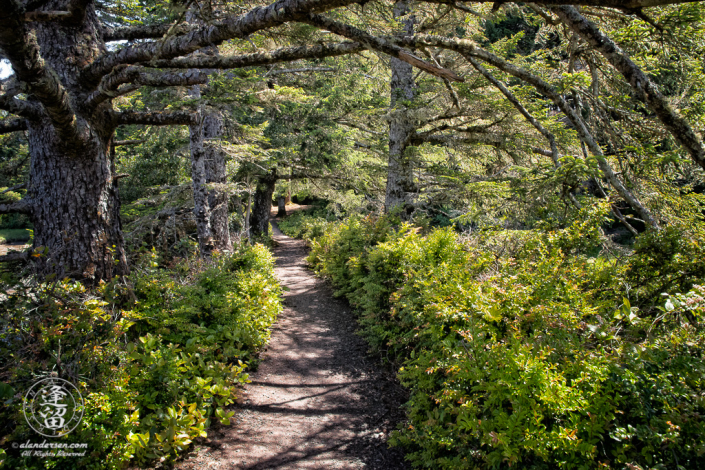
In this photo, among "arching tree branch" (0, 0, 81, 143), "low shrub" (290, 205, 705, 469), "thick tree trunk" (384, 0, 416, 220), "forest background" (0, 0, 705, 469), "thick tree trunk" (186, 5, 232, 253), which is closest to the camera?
"low shrub" (290, 205, 705, 469)

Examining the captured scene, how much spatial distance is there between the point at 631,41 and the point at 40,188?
22.3 ft

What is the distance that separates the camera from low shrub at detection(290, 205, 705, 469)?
1.96 metres

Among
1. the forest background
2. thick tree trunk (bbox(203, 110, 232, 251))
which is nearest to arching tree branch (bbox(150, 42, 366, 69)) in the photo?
the forest background

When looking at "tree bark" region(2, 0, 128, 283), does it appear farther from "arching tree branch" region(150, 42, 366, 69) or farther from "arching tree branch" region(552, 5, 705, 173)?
"arching tree branch" region(552, 5, 705, 173)

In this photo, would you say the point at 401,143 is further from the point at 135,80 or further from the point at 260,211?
the point at 260,211

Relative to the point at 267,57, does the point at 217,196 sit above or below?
below

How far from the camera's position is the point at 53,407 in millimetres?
2520

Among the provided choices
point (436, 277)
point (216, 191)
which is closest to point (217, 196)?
point (216, 191)

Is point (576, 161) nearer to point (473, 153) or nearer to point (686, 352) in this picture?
point (686, 352)

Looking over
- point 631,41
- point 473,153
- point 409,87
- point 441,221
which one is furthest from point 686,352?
point 441,221

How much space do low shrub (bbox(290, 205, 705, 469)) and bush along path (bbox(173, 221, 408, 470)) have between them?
1.84 ft

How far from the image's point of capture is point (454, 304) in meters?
3.39

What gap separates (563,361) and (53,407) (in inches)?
147

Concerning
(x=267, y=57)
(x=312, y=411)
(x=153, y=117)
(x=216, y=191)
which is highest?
(x=267, y=57)
